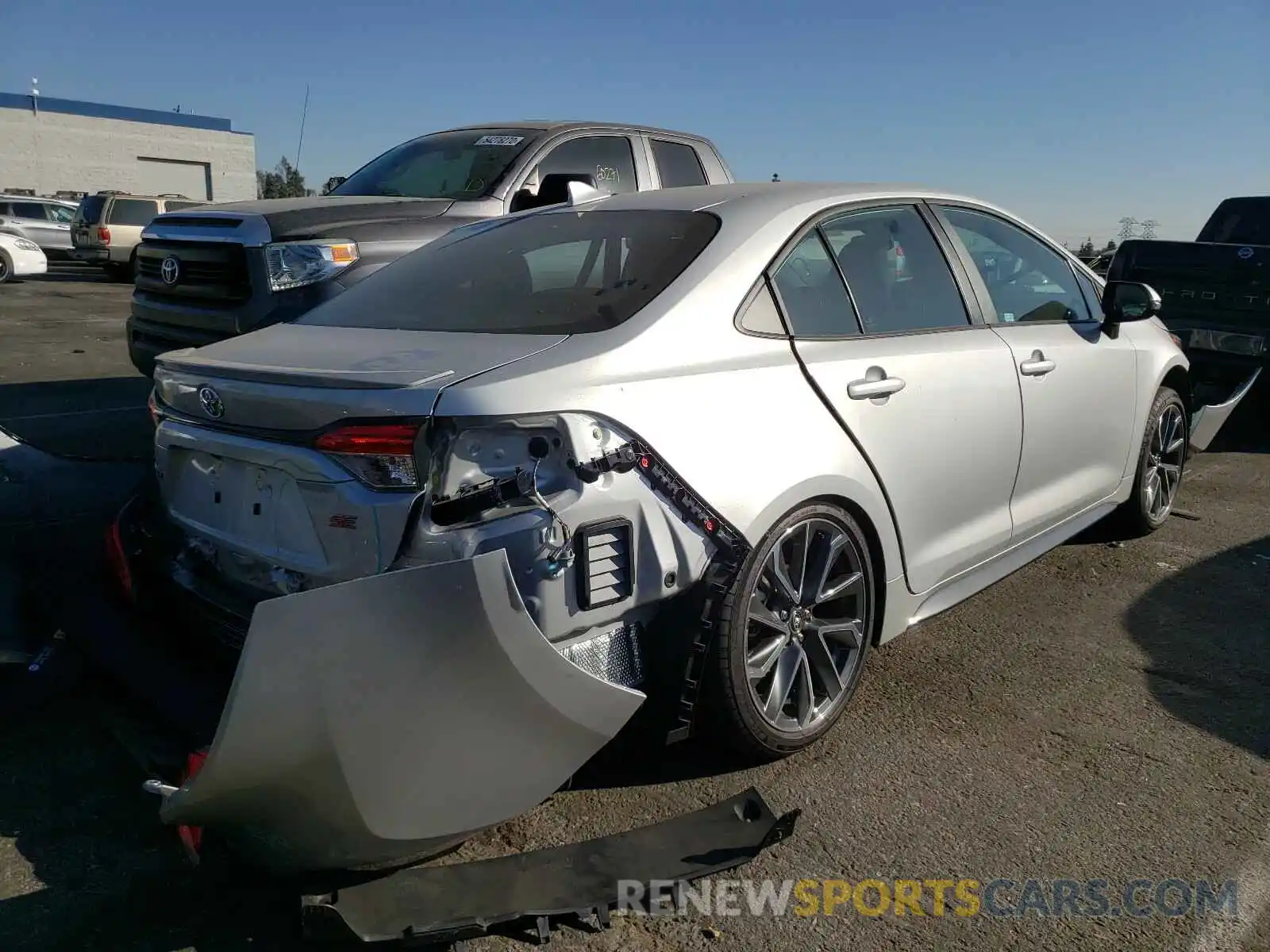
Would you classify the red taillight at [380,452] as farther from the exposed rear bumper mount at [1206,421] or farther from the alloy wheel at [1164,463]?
the exposed rear bumper mount at [1206,421]

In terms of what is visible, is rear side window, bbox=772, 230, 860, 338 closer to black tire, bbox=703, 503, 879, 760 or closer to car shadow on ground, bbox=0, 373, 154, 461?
black tire, bbox=703, 503, 879, 760

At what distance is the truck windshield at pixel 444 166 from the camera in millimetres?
6523

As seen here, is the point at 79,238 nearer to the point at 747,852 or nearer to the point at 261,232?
the point at 261,232

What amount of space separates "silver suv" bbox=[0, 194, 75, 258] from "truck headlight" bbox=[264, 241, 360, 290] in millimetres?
22857

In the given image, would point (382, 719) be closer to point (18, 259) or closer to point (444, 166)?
point (444, 166)

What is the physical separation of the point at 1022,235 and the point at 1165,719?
2068 millimetres

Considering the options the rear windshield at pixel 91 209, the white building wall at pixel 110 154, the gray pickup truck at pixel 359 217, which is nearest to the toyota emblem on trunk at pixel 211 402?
the gray pickup truck at pixel 359 217

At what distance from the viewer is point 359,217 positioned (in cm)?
580

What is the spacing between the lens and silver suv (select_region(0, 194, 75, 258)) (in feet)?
81.4

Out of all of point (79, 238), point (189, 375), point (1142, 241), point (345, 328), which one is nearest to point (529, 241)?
point (345, 328)

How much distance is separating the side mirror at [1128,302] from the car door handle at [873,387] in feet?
5.67

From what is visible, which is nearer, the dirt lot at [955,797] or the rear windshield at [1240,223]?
the dirt lot at [955,797]

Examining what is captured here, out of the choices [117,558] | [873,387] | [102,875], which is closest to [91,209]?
[117,558]

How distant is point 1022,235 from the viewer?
14.3 feet
